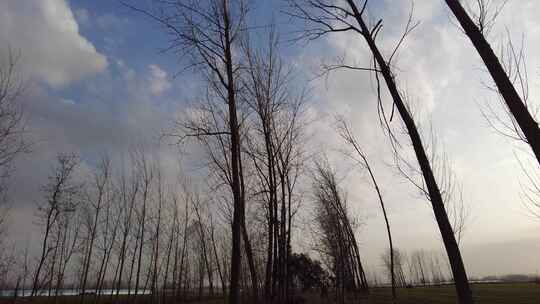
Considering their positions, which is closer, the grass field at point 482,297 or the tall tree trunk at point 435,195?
the tall tree trunk at point 435,195

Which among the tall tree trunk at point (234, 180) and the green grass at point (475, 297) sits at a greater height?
the tall tree trunk at point (234, 180)

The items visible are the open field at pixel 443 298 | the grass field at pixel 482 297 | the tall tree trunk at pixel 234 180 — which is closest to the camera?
the tall tree trunk at pixel 234 180

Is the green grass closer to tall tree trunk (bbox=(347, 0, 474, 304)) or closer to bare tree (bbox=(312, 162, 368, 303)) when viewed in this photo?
bare tree (bbox=(312, 162, 368, 303))

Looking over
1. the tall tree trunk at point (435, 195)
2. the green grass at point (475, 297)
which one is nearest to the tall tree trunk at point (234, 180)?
the tall tree trunk at point (435, 195)

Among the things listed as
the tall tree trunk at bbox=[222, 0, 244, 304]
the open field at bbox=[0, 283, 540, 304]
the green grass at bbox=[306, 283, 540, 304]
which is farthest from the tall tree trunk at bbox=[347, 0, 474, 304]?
the green grass at bbox=[306, 283, 540, 304]

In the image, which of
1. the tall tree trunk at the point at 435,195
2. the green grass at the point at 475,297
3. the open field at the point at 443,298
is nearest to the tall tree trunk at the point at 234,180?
the tall tree trunk at the point at 435,195

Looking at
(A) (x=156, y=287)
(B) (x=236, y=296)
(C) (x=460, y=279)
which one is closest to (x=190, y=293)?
(A) (x=156, y=287)

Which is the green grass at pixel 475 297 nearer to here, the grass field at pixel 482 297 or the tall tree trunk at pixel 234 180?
the grass field at pixel 482 297

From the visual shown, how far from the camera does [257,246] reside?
21.5 m

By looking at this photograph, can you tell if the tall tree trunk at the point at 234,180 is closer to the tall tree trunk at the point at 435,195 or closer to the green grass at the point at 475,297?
the tall tree trunk at the point at 435,195

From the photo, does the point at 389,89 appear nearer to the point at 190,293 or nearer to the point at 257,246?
the point at 257,246

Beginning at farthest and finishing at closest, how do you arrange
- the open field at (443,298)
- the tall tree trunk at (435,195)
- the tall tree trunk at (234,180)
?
the open field at (443,298) < the tall tree trunk at (234,180) < the tall tree trunk at (435,195)

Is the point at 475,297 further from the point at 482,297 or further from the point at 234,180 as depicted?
the point at 234,180

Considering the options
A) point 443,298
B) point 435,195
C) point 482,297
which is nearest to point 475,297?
point 482,297
